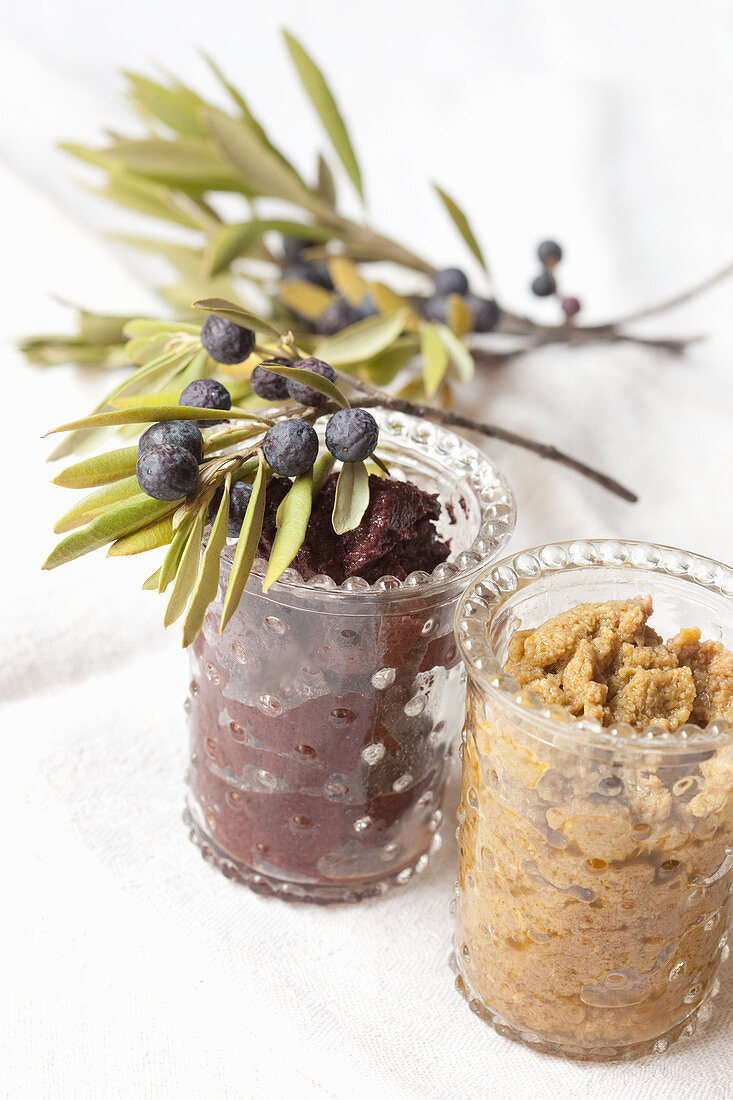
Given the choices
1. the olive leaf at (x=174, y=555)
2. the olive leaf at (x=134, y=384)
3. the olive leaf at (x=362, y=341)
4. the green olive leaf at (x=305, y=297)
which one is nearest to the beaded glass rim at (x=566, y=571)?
the olive leaf at (x=174, y=555)

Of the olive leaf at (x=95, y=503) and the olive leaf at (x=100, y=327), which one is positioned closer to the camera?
the olive leaf at (x=95, y=503)

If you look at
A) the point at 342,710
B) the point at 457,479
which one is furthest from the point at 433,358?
the point at 342,710

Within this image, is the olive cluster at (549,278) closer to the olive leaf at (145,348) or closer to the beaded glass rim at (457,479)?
the beaded glass rim at (457,479)

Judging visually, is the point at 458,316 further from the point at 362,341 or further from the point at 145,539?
the point at 145,539

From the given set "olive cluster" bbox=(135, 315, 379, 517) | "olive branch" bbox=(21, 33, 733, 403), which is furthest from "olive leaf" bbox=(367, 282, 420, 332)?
"olive cluster" bbox=(135, 315, 379, 517)

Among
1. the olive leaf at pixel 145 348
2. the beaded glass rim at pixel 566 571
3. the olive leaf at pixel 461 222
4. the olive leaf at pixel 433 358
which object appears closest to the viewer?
the beaded glass rim at pixel 566 571

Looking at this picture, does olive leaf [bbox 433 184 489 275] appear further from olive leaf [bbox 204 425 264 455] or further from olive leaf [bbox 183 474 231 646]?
olive leaf [bbox 183 474 231 646]

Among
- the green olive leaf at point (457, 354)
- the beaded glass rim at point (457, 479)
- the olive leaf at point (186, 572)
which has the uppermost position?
the olive leaf at point (186, 572)

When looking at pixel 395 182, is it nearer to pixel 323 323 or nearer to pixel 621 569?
pixel 323 323
